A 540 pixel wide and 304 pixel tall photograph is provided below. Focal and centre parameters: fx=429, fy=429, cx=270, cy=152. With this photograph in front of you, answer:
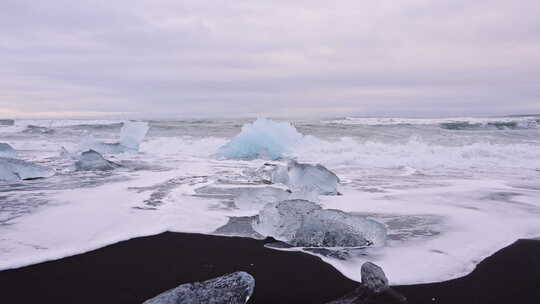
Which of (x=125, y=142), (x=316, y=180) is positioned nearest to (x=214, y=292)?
(x=316, y=180)

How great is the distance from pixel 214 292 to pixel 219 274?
0.55 m

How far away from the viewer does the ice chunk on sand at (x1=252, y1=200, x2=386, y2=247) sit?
312 cm

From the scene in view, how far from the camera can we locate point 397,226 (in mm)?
3740

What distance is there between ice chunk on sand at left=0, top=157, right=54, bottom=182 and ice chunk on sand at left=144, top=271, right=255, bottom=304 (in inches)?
214

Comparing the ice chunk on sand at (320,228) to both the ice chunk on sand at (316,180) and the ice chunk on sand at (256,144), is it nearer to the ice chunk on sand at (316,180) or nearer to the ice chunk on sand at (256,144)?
the ice chunk on sand at (316,180)

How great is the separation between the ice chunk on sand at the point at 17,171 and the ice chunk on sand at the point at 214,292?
5428 mm

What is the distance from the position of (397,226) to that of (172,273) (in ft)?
6.78

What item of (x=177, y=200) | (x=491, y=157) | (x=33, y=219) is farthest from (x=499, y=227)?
(x=491, y=157)

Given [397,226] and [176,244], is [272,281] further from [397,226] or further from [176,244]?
[397,226]

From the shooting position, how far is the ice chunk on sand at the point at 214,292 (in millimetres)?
1963

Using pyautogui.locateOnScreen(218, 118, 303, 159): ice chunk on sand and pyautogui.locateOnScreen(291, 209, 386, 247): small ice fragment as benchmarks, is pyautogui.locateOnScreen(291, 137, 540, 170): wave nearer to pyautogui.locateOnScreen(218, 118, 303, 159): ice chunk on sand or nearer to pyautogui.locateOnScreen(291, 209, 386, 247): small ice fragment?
pyautogui.locateOnScreen(218, 118, 303, 159): ice chunk on sand

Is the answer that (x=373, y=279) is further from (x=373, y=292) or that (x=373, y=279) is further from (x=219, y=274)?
(x=219, y=274)

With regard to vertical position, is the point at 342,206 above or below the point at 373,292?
below

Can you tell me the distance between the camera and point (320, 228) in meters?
3.18
